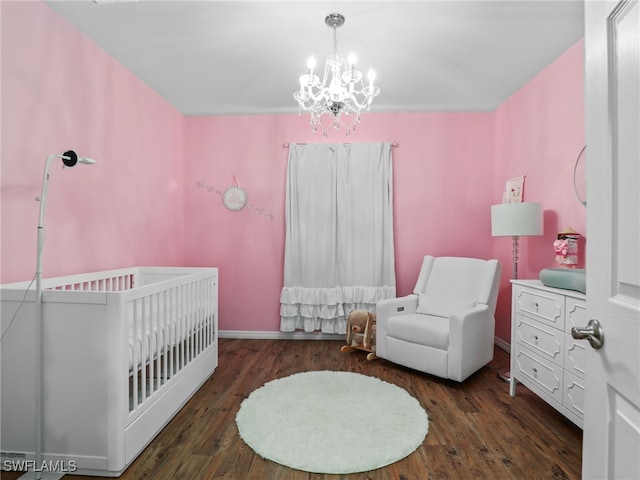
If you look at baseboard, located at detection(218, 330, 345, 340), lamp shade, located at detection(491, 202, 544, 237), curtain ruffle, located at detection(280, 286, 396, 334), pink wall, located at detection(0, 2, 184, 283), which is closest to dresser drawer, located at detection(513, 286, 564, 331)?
lamp shade, located at detection(491, 202, 544, 237)

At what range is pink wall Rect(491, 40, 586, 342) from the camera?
2.53 m

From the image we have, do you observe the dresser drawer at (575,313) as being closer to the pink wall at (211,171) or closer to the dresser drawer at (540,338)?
the dresser drawer at (540,338)

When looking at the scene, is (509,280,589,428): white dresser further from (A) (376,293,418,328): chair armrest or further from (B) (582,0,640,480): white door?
(B) (582,0,640,480): white door

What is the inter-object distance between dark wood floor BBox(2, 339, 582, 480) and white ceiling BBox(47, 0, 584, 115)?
2.46m

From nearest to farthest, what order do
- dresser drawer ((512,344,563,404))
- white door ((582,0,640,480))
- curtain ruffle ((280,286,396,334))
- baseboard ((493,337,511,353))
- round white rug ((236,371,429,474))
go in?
white door ((582,0,640,480)) < round white rug ((236,371,429,474)) < dresser drawer ((512,344,563,404)) < baseboard ((493,337,511,353)) < curtain ruffle ((280,286,396,334))

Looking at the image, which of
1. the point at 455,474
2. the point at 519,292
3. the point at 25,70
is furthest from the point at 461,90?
the point at 25,70

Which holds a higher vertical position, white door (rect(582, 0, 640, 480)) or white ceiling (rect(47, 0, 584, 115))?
white ceiling (rect(47, 0, 584, 115))

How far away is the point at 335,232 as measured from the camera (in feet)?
12.4

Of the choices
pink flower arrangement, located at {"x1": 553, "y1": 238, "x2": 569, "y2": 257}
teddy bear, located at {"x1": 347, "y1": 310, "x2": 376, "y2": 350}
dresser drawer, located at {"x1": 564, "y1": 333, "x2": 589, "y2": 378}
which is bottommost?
teddy bear, located at {"x1": 347, "y1": 310, "x2": 376, "y2": 350}

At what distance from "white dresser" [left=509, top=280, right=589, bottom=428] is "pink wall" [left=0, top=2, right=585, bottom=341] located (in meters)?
0.71

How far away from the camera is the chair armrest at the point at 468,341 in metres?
2.57

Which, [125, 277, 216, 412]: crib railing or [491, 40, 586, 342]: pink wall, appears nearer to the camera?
[125, 277, 216, 412]: crib railing

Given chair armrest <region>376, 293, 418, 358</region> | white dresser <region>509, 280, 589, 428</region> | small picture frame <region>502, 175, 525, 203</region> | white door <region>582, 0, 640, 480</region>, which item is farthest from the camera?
small picture frame <region>502, 175, 525, 203</region>

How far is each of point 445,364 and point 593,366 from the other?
192cm
